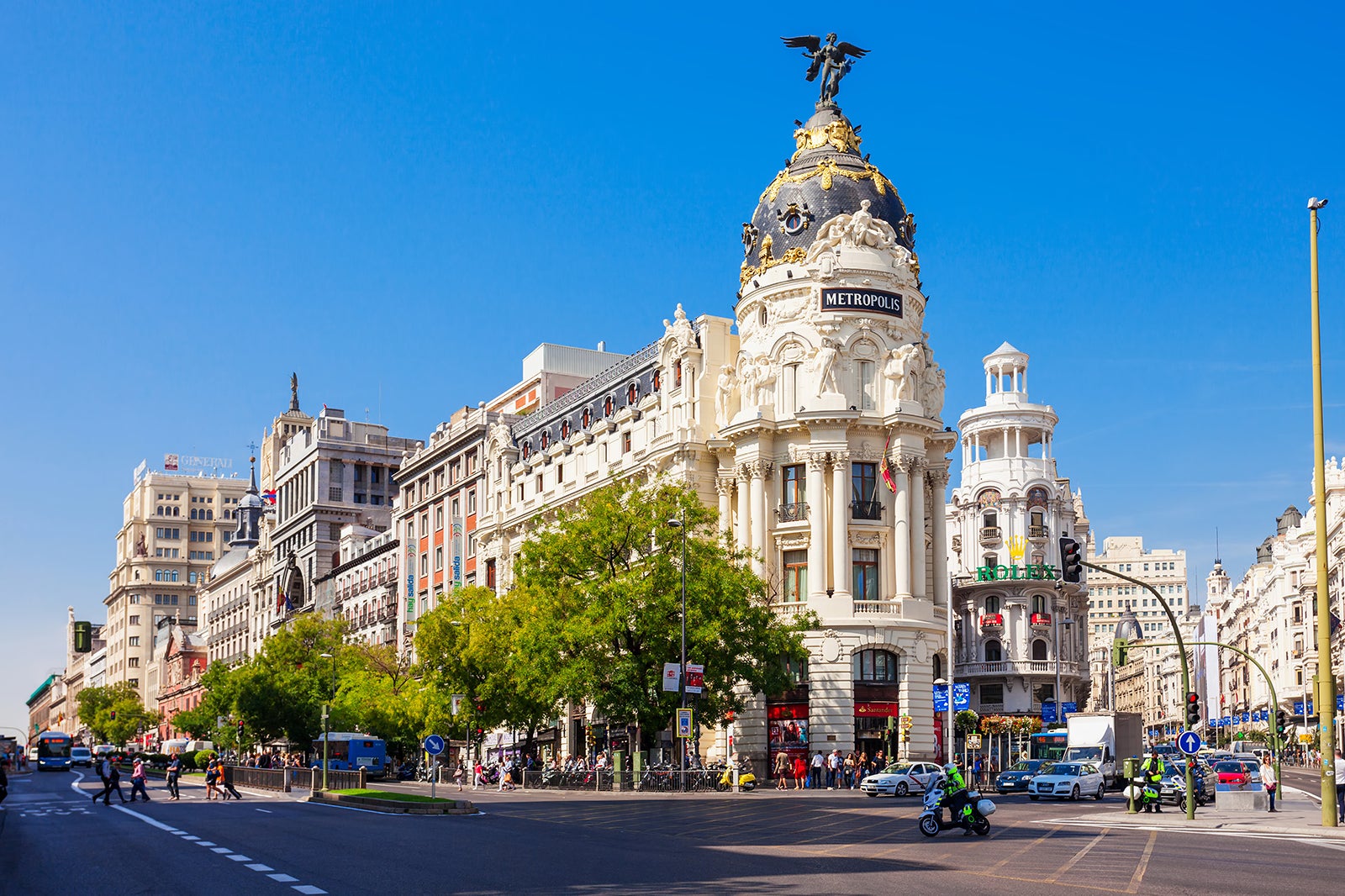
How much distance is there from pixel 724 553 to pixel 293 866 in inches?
1606

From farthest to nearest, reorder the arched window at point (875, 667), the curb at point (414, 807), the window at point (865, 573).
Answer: the window at point (865, 573)
the arched window at point (875, 667)
the curb at point (414, 807)

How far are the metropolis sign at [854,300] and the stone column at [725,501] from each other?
9990mm

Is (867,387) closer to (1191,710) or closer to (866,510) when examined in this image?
(866,510)

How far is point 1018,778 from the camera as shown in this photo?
57844 millimetres

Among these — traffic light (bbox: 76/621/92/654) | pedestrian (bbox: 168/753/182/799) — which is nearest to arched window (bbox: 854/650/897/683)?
pedestrian (bbox: 168/753/182/799)

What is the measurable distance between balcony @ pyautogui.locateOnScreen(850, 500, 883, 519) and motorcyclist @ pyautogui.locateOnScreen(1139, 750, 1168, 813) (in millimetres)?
24572

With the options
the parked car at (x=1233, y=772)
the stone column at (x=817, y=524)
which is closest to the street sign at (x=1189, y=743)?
the parked car at (x=1233, y=772)

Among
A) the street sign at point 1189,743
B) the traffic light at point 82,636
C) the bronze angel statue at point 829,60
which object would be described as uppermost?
the bronze angel statue at point 829,60

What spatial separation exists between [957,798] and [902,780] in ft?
79.1

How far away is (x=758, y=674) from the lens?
195 feet

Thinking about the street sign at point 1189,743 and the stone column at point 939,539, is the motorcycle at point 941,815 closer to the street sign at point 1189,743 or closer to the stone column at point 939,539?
the street sign at point 1189,743

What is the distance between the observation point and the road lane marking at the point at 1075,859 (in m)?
21.0

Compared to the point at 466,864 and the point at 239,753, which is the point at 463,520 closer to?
the point at 239,753

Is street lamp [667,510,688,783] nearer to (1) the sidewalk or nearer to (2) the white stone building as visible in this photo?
(1) the sidewalk
